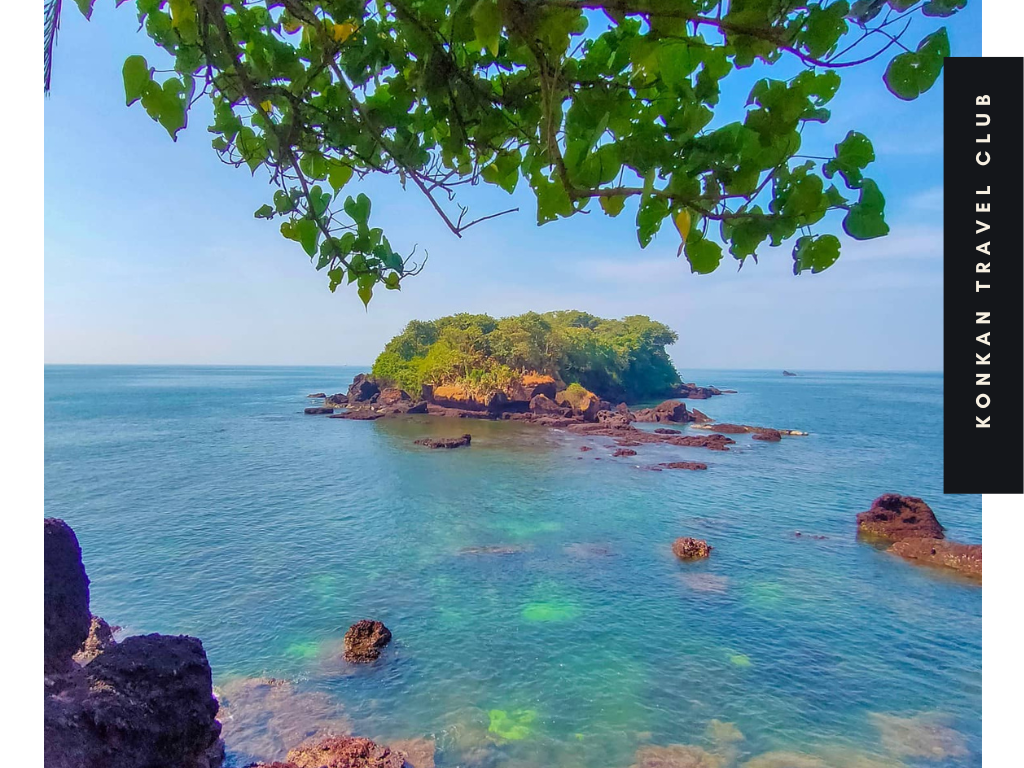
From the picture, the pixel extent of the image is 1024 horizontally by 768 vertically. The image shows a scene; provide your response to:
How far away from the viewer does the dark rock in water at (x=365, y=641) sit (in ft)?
32.9

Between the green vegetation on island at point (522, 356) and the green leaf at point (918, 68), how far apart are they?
1652 inches

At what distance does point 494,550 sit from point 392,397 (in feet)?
117

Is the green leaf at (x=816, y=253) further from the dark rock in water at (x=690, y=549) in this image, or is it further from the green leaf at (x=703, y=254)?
the dark rock in water at (x=690, y=549)

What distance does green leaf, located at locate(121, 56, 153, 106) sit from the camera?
1.33 m

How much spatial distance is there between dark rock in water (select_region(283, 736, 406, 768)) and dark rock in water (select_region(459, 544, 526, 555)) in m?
8.21

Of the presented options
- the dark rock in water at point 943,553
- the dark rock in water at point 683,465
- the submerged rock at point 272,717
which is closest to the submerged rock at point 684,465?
the dark rock in water at point 683,465

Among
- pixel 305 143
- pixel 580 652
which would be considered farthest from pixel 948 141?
pixel 580 652

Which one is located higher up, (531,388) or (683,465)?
(531,388)

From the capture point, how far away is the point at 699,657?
1020 centimetres

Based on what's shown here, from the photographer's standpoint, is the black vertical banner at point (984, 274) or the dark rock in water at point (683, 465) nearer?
the black vertical banner at point (984, 274)

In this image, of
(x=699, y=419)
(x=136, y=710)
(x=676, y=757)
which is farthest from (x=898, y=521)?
(x=699, y=419)

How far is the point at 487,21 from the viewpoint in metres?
1.11

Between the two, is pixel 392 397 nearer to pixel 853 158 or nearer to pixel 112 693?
pixel 112 693
